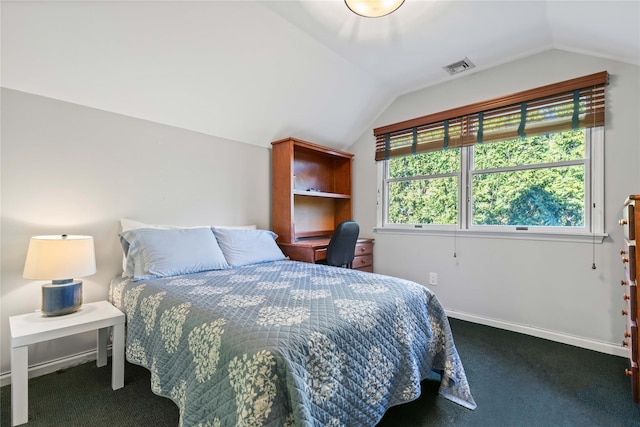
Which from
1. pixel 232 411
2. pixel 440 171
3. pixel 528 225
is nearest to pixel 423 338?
pixel 232 411

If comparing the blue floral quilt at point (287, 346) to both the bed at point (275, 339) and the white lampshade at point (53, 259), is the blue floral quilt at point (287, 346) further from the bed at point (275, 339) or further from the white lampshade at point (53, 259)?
the white lampshade at point (53, 259)

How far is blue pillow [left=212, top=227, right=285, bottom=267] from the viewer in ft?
7.89

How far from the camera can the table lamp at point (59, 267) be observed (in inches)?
65.2

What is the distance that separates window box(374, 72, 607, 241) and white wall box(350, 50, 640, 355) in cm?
11

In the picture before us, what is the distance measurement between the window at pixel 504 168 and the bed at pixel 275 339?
1.61 meters

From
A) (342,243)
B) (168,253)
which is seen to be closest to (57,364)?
(168,253)

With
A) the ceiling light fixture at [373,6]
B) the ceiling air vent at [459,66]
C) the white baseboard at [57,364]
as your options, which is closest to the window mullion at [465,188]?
the ceiling air vent at [459,66]

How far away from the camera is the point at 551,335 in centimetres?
247

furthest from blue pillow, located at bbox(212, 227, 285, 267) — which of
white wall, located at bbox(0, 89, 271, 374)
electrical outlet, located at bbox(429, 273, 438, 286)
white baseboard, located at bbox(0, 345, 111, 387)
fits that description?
electrical outlet, located at bbox(429, 273, 438, 286)

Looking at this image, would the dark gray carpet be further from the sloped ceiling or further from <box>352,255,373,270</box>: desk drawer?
the sloped ceiling

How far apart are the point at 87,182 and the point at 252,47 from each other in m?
1.58

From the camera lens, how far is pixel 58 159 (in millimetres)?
1976

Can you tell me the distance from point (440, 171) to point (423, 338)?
2.10 metres

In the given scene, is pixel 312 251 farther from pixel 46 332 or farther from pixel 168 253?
pixel 46 332
